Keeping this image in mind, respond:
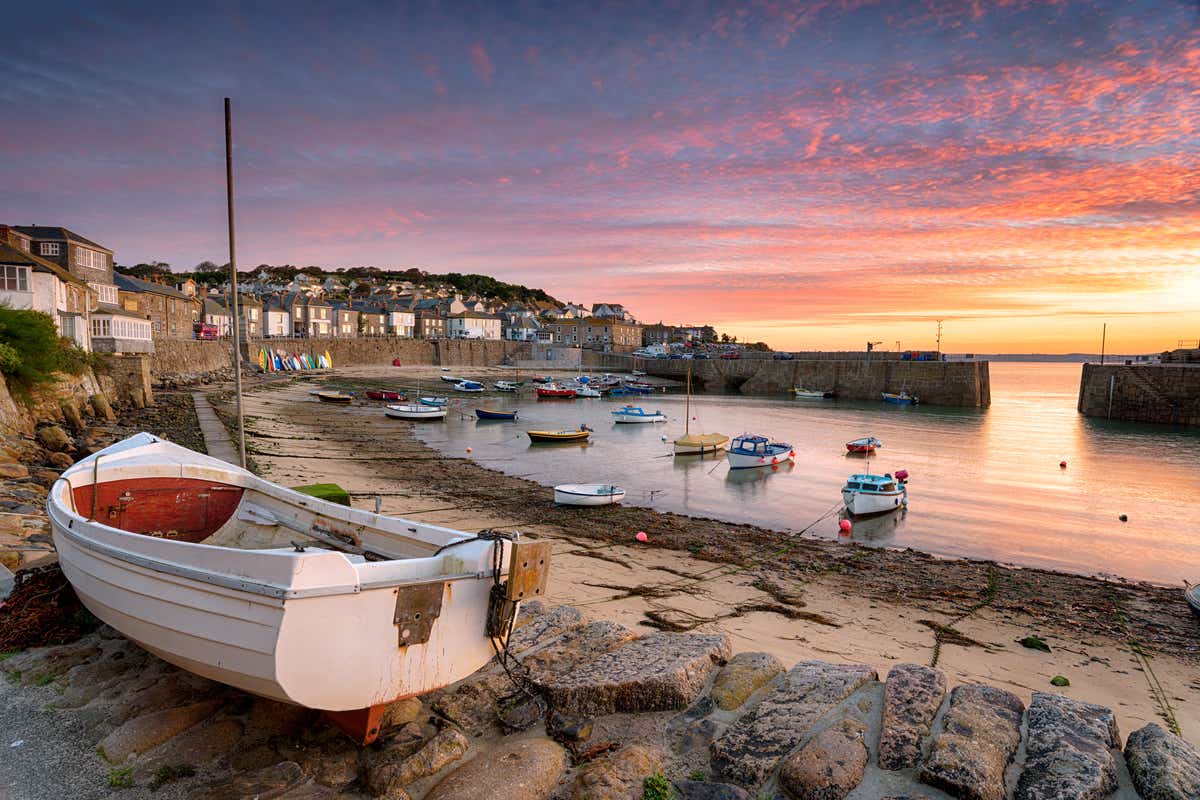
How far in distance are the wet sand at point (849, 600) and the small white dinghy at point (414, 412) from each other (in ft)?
74.4

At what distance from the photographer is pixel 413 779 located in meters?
4.16

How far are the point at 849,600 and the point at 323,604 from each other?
36.2 feet

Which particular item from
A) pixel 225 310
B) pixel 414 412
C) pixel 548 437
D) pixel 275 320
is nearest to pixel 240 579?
pixel 548 437

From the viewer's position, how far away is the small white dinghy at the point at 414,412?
44625 mm

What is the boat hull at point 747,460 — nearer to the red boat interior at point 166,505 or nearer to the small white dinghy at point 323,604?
the red boat interior at point 166,505

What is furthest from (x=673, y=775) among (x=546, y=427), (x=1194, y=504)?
→ (x=546, y=427)

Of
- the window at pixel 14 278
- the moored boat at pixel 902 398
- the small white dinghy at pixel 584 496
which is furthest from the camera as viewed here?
the moored boat at pixel 902 398

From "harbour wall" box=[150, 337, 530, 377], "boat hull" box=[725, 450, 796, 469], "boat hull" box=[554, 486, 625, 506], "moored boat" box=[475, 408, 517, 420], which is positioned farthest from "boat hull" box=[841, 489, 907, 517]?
"harbour wall" box=[150, 337, 530, 377]

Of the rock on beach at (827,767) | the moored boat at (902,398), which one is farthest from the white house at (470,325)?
the rock on beach at (827,767)

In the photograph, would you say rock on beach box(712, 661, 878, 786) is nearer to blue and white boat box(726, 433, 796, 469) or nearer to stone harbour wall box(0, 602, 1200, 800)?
stone harbour wall box(0, 602, 1200, 800)

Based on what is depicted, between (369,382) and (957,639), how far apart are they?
240ft

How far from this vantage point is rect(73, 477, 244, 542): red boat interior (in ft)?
24.5

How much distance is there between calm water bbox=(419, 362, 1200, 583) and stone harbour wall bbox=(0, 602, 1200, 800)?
1447cm

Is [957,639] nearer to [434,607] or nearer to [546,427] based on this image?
[434,607]
